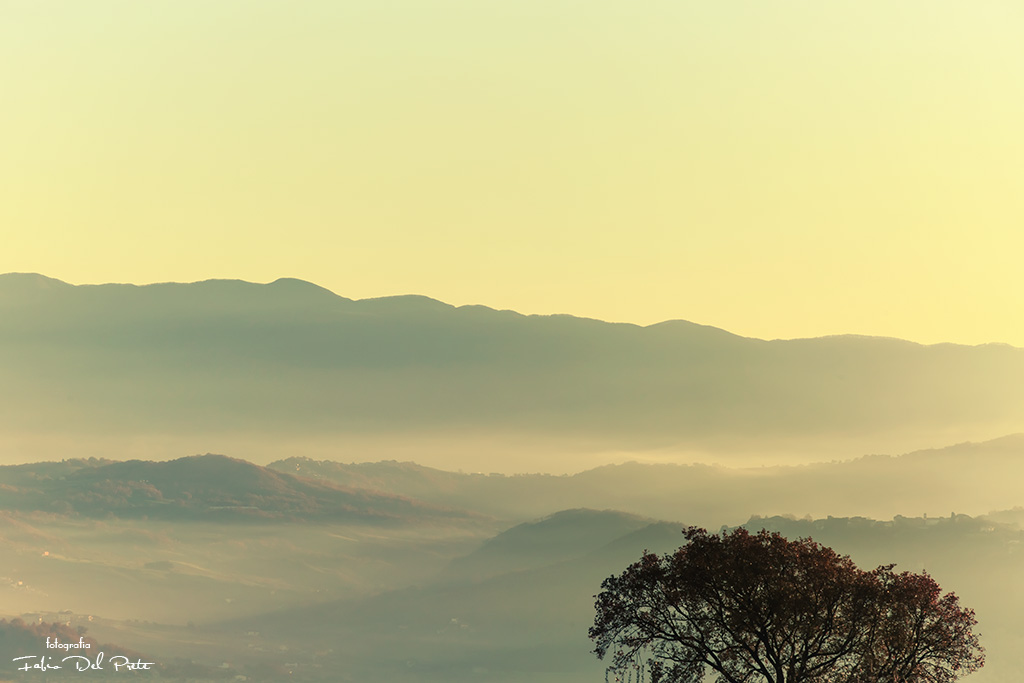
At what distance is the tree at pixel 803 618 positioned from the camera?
47.9 m

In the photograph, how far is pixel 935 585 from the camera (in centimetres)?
4794

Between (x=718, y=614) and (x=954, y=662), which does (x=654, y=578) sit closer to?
(x=718, y=614)

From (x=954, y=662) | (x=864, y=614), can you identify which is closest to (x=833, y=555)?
(x=864, y=614)

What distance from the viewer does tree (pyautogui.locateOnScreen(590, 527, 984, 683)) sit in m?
47.9

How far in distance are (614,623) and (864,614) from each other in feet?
28.4

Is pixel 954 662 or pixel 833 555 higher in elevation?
pixel 833 555

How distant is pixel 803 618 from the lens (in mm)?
48000

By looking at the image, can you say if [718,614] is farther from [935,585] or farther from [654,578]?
[935,585]

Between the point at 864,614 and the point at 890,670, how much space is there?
7.17 feet

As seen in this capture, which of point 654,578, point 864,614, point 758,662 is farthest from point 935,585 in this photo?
point 654,578

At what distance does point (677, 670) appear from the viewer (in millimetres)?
49156

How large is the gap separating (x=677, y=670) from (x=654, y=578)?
330cm

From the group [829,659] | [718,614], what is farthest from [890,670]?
[718,614]

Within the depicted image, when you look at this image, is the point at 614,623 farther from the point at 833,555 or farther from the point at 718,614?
the point at 833,555
